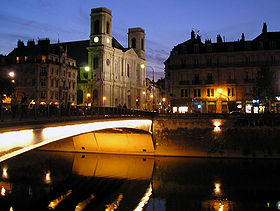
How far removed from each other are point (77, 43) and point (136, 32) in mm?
17767

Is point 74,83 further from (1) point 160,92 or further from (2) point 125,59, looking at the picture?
(1) point 160,92

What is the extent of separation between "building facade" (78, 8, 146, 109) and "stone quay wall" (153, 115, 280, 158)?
89.7 ft

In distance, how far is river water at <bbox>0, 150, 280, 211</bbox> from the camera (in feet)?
79.2

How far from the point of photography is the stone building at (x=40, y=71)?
61906mm

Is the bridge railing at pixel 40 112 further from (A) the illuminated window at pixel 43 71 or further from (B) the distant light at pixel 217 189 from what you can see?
(A) the illuminated window at pixel 43 71

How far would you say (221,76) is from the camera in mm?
59438

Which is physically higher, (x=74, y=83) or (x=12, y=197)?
(x=74, y=83)

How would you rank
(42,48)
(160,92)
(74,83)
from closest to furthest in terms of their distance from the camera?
1. (42,48)
2. (74,83)
3. (160,92)

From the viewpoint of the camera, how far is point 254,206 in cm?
2403

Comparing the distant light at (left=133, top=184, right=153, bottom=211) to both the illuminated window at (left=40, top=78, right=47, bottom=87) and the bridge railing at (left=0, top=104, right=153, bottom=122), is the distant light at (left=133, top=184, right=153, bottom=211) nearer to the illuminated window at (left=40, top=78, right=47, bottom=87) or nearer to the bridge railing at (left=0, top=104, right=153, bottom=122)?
the bridge railing at (left=0, top=104, right=153, bottom=122)

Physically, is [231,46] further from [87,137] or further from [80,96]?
[80,96]

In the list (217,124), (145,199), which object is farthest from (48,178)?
(217,124)

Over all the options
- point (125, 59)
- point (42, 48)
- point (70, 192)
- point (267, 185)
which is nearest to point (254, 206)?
point (267, 185)

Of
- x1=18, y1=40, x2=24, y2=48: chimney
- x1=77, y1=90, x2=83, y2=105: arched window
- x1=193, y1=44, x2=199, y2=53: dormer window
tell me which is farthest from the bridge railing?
x1=18, y1=40, x2=24, y2=48: chimney
